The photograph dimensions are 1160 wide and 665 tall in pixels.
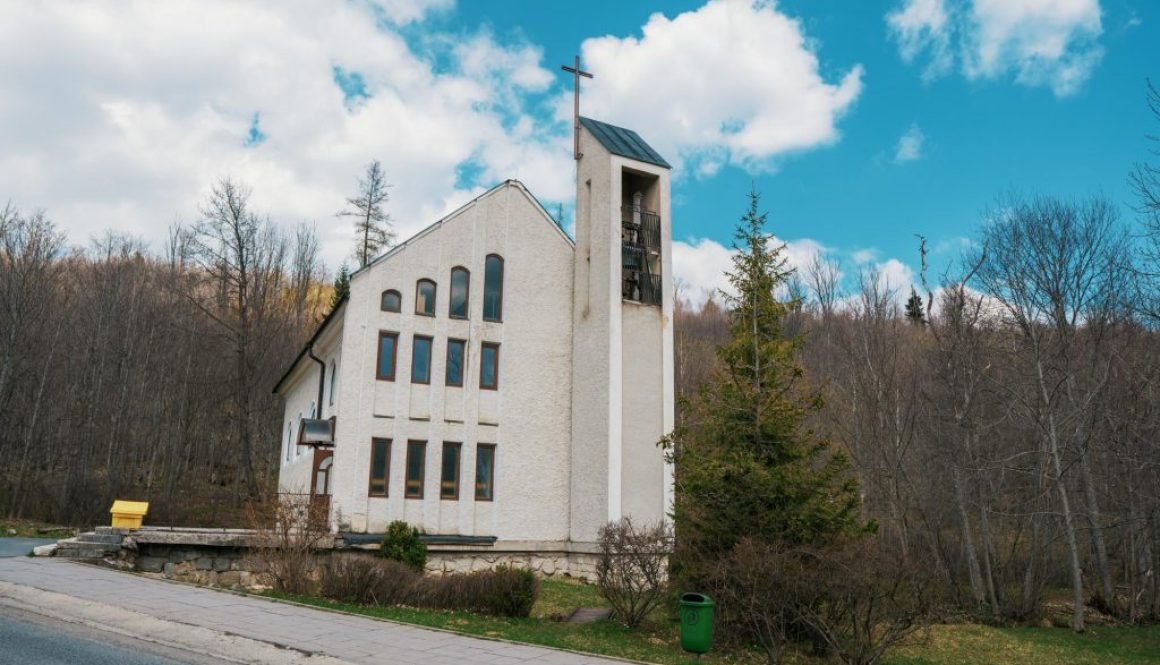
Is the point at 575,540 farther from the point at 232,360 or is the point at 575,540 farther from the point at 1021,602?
the point at 232,360

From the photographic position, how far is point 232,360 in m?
41.7

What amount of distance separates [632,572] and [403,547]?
7.90 metres

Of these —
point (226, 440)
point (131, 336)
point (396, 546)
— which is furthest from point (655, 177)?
point (226, 440)

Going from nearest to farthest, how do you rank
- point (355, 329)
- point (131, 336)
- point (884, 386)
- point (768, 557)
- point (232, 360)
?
point (768, 557) → point (355, 329) → point (884, 386) → point (131, 336) → point (232, 360)

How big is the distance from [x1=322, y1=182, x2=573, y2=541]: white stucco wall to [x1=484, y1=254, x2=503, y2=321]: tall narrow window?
0.56ft

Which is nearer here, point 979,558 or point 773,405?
point 773,405

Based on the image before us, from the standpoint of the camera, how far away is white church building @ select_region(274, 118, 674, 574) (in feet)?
65.9

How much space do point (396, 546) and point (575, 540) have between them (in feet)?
17.4

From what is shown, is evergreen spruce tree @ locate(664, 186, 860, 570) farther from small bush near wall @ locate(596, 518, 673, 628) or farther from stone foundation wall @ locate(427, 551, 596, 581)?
stone foundation wall @ locate(427, 551, 596, 581)

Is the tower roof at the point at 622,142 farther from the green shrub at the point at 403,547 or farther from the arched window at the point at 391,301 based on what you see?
the green shrub at the point at 403,547

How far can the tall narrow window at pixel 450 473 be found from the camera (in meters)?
20.6

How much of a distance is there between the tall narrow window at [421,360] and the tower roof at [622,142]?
7984 millimetres

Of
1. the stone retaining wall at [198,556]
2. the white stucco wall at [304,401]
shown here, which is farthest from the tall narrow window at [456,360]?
the stone retaining wall at [198,556]

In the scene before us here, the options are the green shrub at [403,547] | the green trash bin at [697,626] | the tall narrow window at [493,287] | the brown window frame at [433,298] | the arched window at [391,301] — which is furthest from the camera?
the tall narrow window at [493,287]
